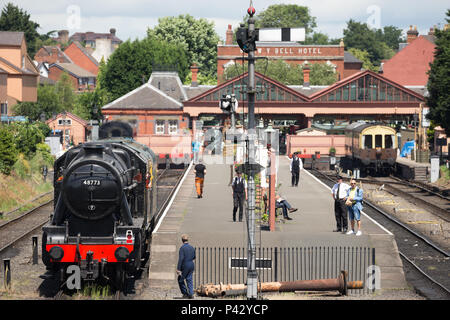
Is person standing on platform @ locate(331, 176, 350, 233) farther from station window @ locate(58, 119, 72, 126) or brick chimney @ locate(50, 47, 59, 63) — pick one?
brick chimney @ locate(50, 47, 59, 63)

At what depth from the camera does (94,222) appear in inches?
720

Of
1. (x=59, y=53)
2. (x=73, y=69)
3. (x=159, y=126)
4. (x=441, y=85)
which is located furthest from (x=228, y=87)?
(x=59, y=53)

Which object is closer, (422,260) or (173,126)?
(422,260)

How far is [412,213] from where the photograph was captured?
3447 centimetres

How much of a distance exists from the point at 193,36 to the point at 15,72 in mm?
49678

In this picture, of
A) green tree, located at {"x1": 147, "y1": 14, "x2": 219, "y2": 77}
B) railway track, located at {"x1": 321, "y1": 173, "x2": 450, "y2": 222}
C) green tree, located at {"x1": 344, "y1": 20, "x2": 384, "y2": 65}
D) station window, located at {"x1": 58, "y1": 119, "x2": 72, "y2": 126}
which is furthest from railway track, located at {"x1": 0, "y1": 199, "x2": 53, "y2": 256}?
green tree, located at {"x1": 344, "y1": 20, "x2": 384, "y2": 65}

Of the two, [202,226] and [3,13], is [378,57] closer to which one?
[3,13]

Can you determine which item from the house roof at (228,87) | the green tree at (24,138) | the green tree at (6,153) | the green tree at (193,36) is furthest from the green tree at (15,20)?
the green tree at (6,153)

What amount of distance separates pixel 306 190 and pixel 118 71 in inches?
2282

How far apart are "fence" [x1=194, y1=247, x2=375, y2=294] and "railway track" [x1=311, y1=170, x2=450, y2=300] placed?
161cm

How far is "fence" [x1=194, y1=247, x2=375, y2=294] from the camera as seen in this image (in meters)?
19.9

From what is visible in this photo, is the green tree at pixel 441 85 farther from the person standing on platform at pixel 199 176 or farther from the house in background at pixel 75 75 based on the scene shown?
the house in background at pixel 75 75

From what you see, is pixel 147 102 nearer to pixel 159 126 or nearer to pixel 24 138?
pixel 159 126

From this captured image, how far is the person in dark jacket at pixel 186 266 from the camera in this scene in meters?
17.5
